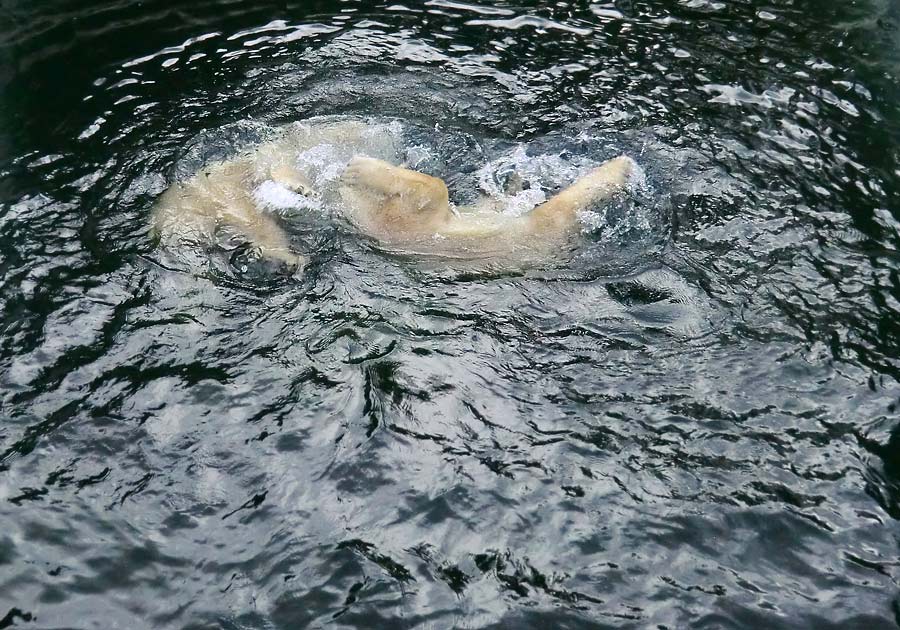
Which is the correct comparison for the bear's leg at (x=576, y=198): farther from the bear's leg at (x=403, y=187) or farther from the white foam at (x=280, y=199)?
the white foam at (x=280, y=199)

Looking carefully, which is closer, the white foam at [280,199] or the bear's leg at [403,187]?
the bear's leg at [403,187]

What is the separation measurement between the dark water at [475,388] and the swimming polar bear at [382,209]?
240 mm

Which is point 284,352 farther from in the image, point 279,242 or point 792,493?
point 792,493

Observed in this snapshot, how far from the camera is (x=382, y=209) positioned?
6.36m

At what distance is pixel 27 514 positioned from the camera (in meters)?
4.62

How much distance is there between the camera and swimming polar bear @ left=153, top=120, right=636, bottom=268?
6207 millimetres

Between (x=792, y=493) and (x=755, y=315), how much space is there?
1.48 m

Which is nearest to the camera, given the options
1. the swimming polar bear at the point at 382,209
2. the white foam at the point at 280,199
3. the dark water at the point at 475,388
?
the dark water at the point at 475,388

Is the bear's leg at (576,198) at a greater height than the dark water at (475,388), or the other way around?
the bear's leg at (576,198)

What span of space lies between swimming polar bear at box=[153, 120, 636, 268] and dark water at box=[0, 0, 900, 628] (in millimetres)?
240

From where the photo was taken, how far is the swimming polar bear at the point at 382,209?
6207mm

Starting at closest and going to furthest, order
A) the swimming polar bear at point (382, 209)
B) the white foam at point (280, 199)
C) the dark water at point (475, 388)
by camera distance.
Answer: the dark water at point (475, 388) < the swimming polar bear at point (382, 209) < the white foam at point (280, 199)

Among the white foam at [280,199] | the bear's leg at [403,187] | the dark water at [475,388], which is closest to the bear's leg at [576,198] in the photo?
the dark water at [475,388]

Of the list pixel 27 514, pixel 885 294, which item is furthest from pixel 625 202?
pixel 27 514
